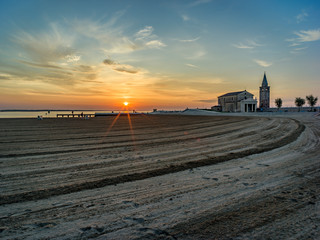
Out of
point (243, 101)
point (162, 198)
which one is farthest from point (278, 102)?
point (162, 198)

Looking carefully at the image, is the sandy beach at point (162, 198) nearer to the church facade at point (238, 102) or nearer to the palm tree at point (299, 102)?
the church facade at point (238, 102)

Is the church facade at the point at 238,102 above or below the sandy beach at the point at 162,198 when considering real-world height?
above

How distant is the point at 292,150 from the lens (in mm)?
6547

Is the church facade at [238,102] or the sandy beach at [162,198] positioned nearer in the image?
the sandy beach at [162,198]

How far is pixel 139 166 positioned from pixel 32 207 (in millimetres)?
2603

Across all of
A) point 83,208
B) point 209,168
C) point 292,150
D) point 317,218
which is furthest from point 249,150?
point 83,208

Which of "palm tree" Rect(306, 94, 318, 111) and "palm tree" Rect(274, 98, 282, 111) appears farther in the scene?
"palm tree" Rect(274, 98, 282, 111)

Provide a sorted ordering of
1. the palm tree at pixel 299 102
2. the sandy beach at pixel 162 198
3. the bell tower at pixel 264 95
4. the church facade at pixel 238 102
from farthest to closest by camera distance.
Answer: the bell tower at pixel 264 95 < the palm tree at pixel 299 102 < the church facade at pixel 238 102 < the sandy beach at pixel 162 198

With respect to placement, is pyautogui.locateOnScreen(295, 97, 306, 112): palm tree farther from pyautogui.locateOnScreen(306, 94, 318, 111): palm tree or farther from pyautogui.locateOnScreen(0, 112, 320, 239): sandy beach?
pyautogui.locateOnScreen(0, 112, 320, 239): sandy beach

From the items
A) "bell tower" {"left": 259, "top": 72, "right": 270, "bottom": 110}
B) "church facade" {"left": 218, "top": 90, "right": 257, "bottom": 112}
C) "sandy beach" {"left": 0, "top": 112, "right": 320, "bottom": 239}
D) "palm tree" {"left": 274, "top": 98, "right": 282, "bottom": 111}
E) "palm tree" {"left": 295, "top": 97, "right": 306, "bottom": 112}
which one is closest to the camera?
"sandy beach" {"left": 0, "top": 112, "right": 320, "bottom": 239}

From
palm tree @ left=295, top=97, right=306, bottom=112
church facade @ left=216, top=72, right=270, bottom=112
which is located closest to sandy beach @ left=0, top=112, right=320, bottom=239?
church facade @ left=216, top=72, right=270, bottom=112

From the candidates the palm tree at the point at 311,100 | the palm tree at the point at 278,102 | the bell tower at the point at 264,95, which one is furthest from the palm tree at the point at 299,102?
the bell tower at the point at 264,95

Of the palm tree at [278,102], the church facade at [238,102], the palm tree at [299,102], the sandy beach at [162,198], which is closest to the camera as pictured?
the sandy beach at [162,198]

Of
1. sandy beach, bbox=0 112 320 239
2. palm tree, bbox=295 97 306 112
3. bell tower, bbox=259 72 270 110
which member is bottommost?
sandy beach, bbox=0 112 320 239
